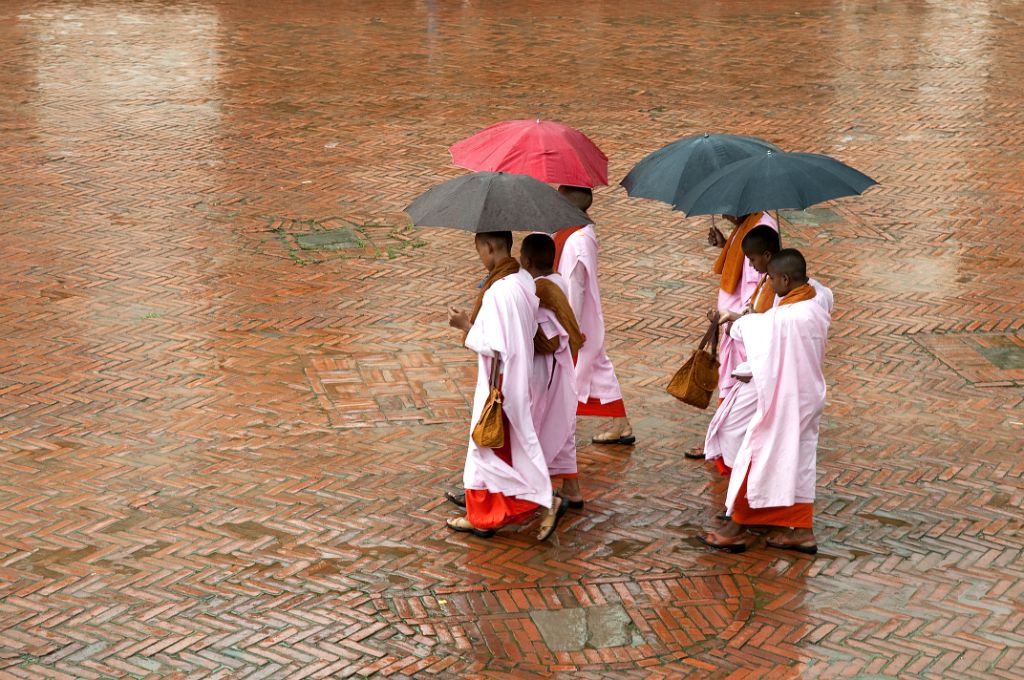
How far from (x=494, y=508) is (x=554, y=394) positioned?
70 cm

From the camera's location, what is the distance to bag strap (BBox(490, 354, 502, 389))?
6.70 m

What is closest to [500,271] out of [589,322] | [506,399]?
[506,399]

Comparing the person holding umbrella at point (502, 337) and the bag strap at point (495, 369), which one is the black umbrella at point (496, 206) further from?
the bag strap at point (495, 369)

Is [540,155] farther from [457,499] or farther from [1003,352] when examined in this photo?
[1003,352]

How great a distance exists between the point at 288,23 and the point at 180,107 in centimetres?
658

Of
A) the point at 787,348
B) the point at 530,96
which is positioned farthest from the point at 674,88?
the point at 787,348

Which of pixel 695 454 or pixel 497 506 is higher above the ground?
pixel 497 506

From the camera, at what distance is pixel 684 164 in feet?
24.9

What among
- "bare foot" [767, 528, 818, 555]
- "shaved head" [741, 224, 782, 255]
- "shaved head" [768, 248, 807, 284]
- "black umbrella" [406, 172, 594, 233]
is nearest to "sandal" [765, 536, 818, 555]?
"bare foot" [767, 528, 818, 555]

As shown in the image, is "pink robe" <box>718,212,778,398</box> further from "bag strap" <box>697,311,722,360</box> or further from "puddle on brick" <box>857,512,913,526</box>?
→ "puddle on brick" <box>857,512,913,526</box>

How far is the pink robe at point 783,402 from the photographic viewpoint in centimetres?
654

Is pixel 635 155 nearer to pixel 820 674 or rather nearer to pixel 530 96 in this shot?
pixel 530 96

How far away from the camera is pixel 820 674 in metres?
5.80

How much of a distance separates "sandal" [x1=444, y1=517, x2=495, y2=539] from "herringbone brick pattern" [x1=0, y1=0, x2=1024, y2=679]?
0.24 ft
